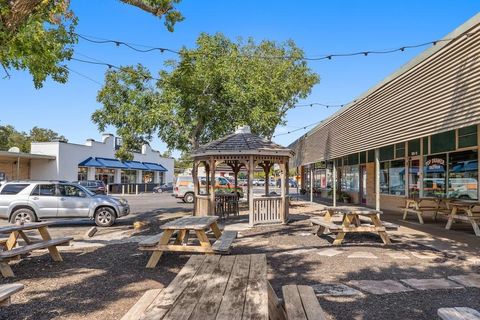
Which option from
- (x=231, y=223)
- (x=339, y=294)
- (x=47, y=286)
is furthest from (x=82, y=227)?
(x=339, y=294)

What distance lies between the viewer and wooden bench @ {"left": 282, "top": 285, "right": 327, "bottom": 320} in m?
3.28

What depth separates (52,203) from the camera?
512 inches

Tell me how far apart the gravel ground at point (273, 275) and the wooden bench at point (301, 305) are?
818 millimetres

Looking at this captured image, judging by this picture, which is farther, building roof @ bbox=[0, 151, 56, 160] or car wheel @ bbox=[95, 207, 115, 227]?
building roof @ bbox=[0, 151, 56, 160]

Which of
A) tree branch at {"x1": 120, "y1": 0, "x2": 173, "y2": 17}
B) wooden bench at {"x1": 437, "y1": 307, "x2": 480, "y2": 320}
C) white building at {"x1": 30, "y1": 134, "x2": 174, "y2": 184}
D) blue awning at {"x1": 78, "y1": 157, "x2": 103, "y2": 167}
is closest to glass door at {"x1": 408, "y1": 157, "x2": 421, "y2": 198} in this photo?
tree branch at {"x1": 120, "y1": 0, "x2": 173, "y2": 17}

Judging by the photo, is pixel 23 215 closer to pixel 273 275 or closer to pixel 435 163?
pixel 273 275

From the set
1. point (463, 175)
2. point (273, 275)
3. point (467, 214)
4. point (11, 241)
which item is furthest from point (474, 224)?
point (11, 241)

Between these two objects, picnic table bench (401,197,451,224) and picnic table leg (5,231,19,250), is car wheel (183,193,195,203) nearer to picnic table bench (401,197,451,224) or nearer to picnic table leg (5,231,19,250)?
picnic table bench (401,197,451,224)

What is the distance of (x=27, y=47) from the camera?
8.52 m

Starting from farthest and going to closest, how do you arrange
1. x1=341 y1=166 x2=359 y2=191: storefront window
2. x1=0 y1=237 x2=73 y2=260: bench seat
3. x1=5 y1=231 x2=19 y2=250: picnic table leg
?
x1=341 y1=166 x2=359 y2=191: storefront window → x1=5 y1=231 x2=19 y2=250: picnic table leg → x1=0 y1=237 x2=73 y2=260: bench seat

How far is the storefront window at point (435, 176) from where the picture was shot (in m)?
13.2

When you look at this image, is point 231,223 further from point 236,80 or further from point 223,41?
point 223,41

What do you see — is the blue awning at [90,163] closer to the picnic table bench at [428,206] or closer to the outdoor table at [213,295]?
the picnic table bench at [428,206]

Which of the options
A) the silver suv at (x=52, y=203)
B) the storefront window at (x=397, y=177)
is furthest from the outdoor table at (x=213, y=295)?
the storefront window at (x=397, y=177)
